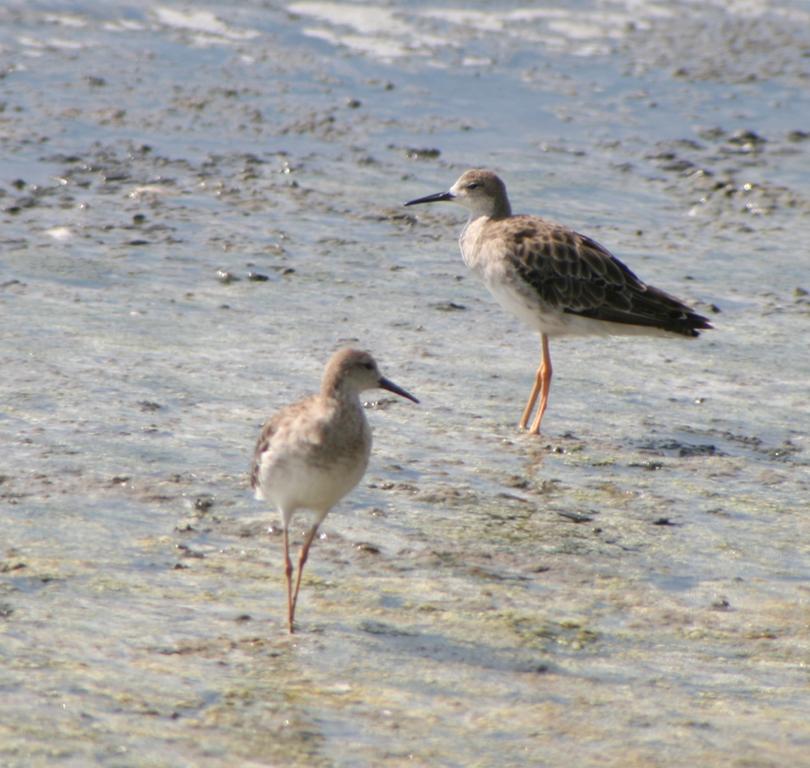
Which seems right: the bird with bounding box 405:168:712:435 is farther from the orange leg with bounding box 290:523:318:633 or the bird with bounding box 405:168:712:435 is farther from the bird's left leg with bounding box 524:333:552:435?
the orange leg with bounding box 290:523:318:633

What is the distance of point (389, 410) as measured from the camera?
9.38 metres

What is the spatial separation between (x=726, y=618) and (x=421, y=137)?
9.22 m

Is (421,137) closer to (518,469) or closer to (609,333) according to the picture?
(609,333)

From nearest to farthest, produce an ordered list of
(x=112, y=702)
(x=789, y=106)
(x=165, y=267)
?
(x=112, y=702)
(x=165, y=267)
(x=789, y=106)

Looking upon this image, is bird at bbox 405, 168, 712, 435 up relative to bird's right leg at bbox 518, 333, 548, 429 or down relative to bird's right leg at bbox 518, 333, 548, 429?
up

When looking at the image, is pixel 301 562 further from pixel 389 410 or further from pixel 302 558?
pixel 389 410

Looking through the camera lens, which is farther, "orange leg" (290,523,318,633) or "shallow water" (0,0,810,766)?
"orange leg" (290,523,318,633)

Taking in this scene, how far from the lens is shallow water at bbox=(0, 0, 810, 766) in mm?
5978

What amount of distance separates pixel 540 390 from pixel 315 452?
345 cm

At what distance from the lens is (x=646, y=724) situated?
5.93 metres

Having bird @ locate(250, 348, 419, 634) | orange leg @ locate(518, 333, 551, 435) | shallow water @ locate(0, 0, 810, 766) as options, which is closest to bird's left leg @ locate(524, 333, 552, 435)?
orange leg @ locate(518, 333, 551, 435)

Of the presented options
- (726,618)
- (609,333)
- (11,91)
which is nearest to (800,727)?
(726,618)

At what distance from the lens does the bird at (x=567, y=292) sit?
9.88 meters

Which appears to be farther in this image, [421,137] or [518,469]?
[421,137]
